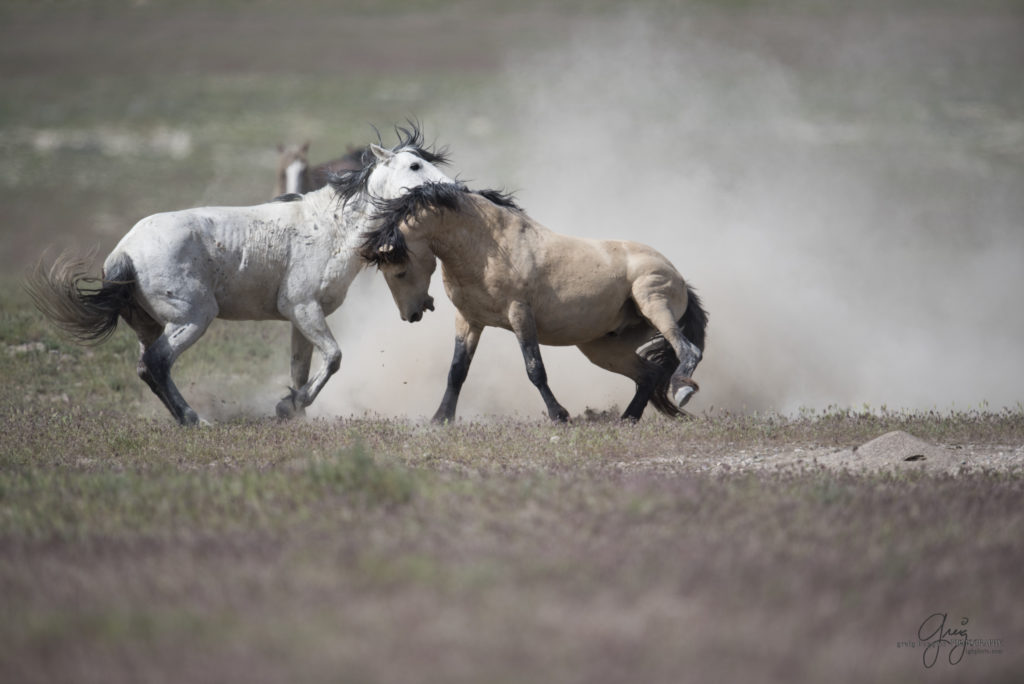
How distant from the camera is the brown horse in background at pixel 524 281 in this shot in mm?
9516

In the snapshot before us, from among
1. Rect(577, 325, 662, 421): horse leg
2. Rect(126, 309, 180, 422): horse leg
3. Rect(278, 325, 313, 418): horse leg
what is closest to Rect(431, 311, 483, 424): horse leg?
Rect(577, 325, 662, 421): horse leg

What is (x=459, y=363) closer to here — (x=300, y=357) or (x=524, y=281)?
(x=524, y=281)

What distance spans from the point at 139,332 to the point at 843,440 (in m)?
5.97

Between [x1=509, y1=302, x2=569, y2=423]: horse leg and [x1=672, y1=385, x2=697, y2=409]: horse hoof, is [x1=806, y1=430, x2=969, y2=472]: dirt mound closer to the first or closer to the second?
[x1=672, y1=385, x2=697, y2=409]: horse hoof

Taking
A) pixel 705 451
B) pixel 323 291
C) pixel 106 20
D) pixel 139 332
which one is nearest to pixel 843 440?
pixel 705 451

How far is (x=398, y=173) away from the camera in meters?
10.1

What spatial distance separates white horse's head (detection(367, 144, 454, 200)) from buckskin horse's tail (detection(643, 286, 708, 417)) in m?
2.44

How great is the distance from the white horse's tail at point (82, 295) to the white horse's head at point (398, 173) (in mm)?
2192

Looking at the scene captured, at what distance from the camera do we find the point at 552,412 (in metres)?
9.85

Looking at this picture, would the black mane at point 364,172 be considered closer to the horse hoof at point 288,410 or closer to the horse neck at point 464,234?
the horse neck at point 464,234

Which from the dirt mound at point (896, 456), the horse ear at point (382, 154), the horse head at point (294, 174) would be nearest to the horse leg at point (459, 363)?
the horse ear at point (382, 154)
